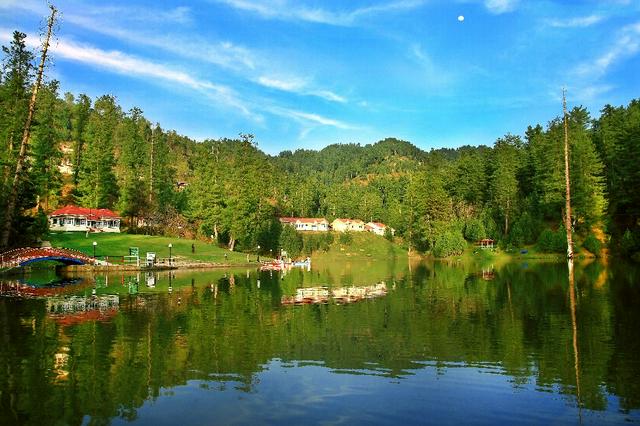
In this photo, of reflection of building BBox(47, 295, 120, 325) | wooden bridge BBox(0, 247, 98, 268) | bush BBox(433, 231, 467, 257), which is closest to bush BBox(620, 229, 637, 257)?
bush BBox(433, 231, 467, 257)

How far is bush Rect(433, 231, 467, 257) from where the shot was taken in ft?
329

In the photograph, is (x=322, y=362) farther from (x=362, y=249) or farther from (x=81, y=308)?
(x=362, y=249)

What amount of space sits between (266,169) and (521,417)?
94942mm

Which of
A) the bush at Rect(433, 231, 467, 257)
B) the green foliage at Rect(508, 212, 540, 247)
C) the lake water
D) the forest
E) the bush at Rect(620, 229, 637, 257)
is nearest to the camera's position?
the lake water

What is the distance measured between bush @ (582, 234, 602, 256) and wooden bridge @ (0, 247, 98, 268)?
7155 centimetres

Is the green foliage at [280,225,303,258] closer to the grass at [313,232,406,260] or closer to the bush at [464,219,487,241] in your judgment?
the grass at [313,232,406,260]

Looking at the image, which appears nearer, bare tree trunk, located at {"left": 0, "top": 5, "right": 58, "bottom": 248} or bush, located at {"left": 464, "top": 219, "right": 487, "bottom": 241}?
bare tree trunk, located at {"left": 0, "top": 5, "right": 58, "bottom": 248}

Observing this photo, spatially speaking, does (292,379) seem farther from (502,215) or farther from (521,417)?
(502,215)

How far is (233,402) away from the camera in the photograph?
10742 mm

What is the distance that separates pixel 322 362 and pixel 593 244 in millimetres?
76046

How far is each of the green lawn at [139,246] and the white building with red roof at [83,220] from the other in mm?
6004

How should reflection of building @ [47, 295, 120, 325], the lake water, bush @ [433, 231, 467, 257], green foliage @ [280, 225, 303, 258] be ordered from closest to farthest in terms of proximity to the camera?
the lake water
reflection of building @ [47, 295, 120, 325]
bush @ [433, 231, 467, 257]
green foliage @ [280, 225, 303, 258]

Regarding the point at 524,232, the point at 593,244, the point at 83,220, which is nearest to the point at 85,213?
the point at 83,220

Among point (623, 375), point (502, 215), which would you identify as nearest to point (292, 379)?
Answer: point (623, 375)
